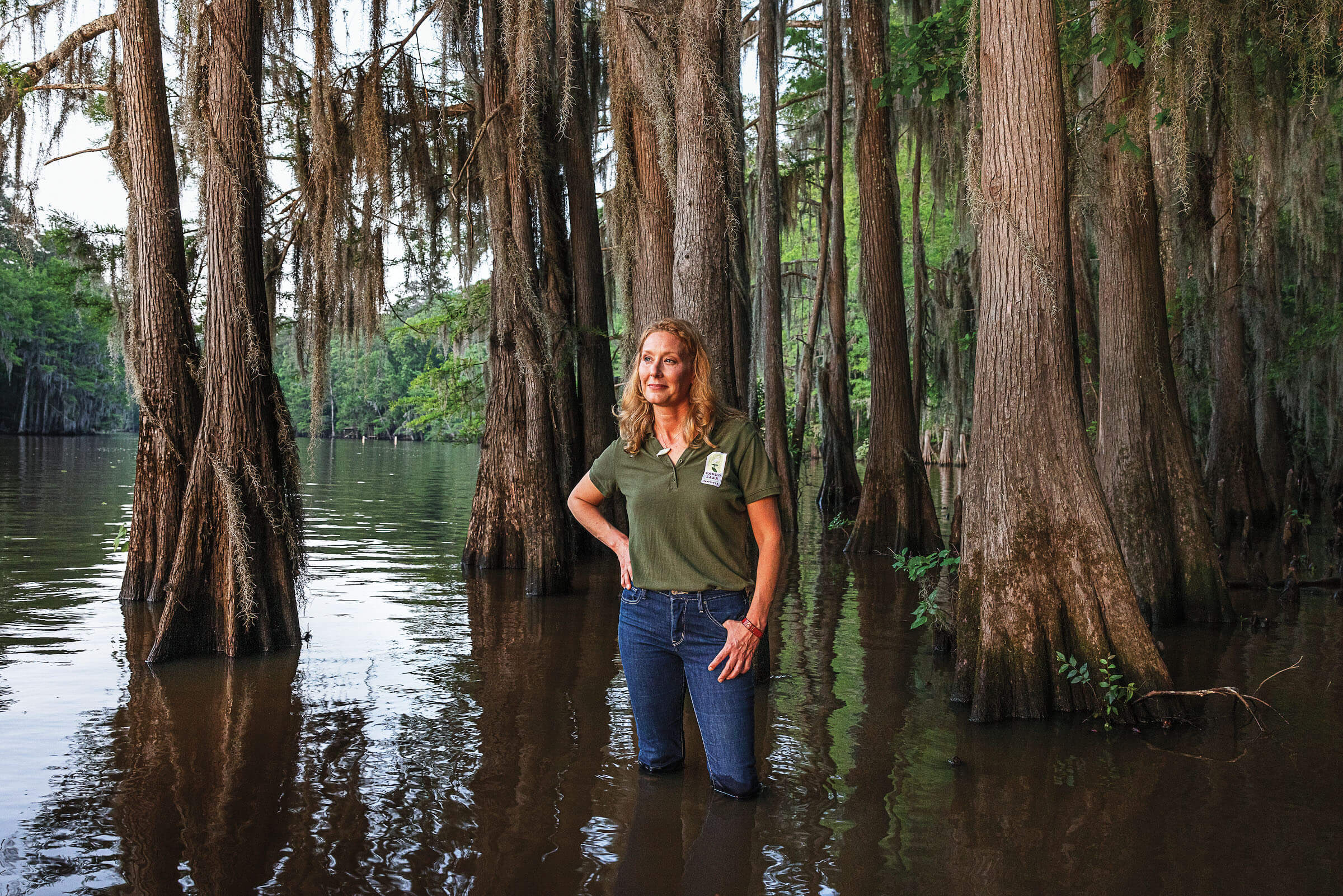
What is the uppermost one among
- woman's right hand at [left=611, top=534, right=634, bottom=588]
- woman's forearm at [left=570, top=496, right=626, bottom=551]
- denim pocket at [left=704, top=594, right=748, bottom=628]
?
woman's forearm at [left=570, top=496, right=626, bottom=551]

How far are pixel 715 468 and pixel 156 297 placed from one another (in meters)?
6.12

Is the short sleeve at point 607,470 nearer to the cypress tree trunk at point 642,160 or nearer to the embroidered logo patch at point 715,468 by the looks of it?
the embroidered logo patch at point 715,468

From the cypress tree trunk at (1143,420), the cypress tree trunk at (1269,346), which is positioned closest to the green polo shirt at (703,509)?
the cypress tree trunk at (1143,420)

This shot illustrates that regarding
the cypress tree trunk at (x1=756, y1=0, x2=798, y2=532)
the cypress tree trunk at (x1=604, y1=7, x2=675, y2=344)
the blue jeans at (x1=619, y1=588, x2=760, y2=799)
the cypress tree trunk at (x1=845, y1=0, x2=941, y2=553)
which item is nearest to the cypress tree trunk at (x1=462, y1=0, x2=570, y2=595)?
the cypress tree trunk at (x1=604, y1=7, x2=675, y2=344)

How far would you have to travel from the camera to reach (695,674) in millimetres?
3750

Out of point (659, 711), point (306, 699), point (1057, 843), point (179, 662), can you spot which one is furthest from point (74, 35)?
point (1057, 843)

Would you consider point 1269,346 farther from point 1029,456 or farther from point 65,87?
point 65,87

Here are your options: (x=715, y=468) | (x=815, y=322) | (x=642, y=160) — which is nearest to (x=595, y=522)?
(x=715, y=468)

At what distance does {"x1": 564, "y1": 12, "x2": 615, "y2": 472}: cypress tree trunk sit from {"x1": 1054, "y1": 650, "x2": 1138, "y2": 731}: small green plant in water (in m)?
6.71

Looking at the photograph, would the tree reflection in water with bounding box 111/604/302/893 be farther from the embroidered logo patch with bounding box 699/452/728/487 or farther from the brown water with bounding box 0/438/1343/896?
the embroidered logo patch with bounding box 699/452/728/487

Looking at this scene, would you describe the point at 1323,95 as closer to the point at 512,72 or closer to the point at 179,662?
the point at 512,72

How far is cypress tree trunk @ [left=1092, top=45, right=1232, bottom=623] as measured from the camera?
26.1 feet

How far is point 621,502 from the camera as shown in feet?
39.0

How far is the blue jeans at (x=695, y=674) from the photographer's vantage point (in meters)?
3.68
